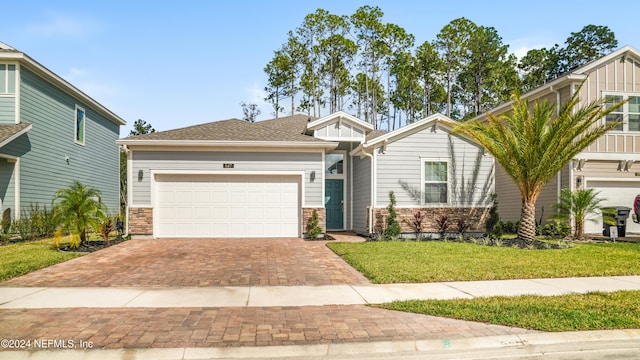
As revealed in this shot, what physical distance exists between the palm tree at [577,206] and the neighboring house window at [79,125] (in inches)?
753

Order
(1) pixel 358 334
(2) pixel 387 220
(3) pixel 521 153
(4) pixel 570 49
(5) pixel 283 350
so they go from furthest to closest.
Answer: (4) pixel 570 49 → (2) pixel 387 220 → (3) pixel 521 153 → (1) pixel 358 334 → (5) pixel 283 350

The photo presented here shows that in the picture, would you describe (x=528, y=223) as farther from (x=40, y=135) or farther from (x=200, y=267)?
(x=40, y=135)

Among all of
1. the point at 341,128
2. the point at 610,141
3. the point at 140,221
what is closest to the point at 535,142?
the point at 610,141

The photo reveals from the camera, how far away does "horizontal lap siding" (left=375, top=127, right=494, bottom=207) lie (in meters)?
16.3

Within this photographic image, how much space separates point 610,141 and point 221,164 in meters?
14.4

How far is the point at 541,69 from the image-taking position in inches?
1549

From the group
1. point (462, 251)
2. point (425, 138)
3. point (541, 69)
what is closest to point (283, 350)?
point (462, 251)

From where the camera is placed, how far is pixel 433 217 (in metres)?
16.5

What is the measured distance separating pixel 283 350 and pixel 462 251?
8408mm

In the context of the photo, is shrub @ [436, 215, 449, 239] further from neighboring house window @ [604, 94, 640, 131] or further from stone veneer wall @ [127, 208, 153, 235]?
stone veneer wall @ [127, 208, 153, 235]

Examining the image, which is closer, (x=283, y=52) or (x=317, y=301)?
(x=317, y=301)

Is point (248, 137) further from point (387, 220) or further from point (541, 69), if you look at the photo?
point (541, 69)

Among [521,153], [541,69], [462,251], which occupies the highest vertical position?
[541,69]

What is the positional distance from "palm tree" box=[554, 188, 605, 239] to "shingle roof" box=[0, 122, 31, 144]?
700 inches
